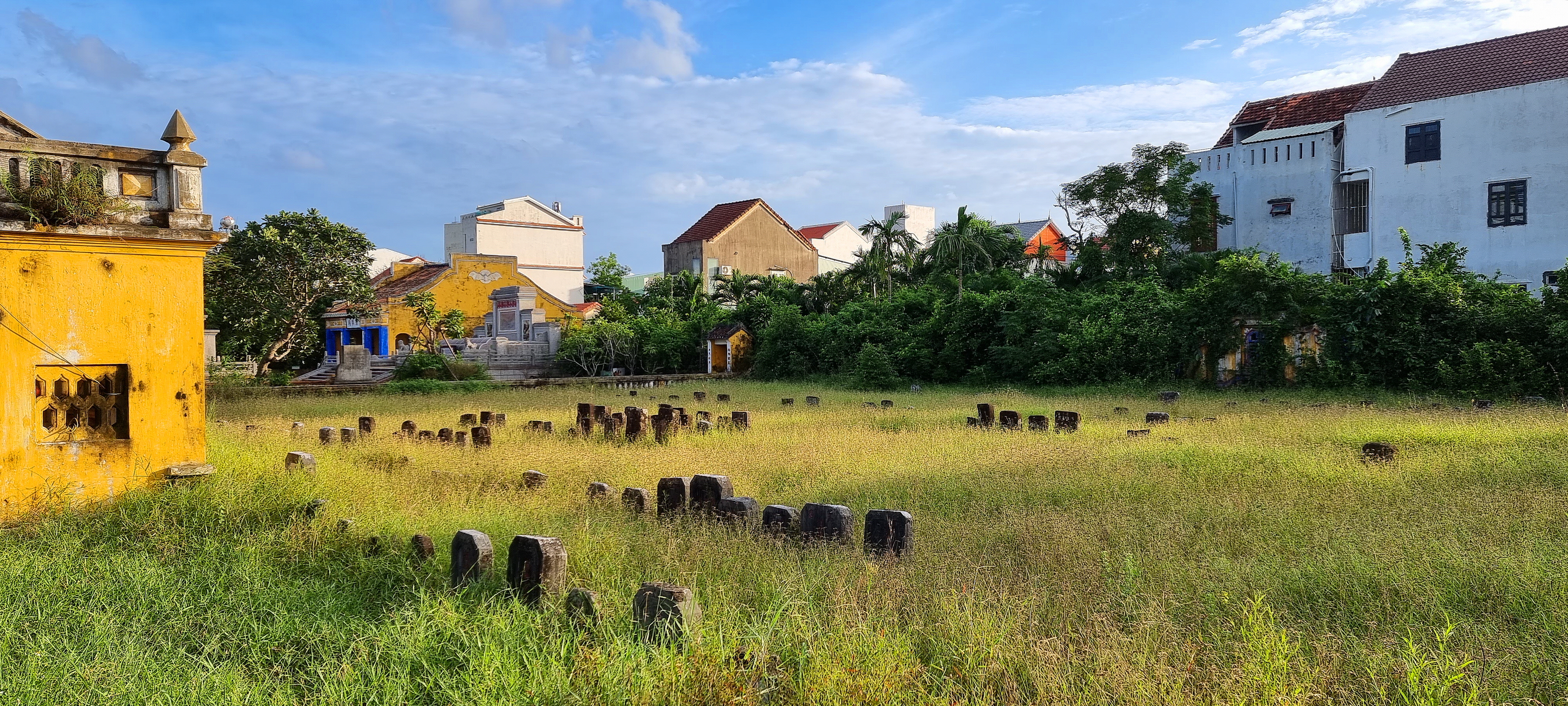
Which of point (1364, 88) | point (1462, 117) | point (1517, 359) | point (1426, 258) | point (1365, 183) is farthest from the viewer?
point (1364, 88)

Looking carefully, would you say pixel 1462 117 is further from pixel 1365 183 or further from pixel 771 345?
pixel 771 345

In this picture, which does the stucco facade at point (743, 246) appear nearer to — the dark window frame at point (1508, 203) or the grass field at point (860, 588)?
the dark window frame at point (1508, 203)

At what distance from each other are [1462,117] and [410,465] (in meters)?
30.7

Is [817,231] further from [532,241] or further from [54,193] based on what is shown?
[54,193]

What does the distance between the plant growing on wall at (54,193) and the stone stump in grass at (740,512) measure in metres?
5.95

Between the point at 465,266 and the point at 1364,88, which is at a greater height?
the point at 1364,88

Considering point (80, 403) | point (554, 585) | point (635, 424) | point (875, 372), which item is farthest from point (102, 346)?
point (875, 372)

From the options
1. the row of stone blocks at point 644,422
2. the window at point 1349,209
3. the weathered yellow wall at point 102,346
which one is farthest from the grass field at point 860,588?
the window at point 1349,209

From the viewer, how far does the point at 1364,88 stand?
33.6m

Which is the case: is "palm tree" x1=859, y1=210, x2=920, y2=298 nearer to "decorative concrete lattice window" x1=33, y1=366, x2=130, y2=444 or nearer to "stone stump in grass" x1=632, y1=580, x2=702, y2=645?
"decorative concrete lattice window" x1=33, y1=366, x2=130, y2=444

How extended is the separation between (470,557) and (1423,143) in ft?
106

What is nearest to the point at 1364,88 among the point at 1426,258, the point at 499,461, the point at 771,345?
the point at 1426,258

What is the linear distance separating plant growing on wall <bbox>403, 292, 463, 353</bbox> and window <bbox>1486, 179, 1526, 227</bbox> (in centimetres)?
3437

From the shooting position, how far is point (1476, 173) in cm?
2744
